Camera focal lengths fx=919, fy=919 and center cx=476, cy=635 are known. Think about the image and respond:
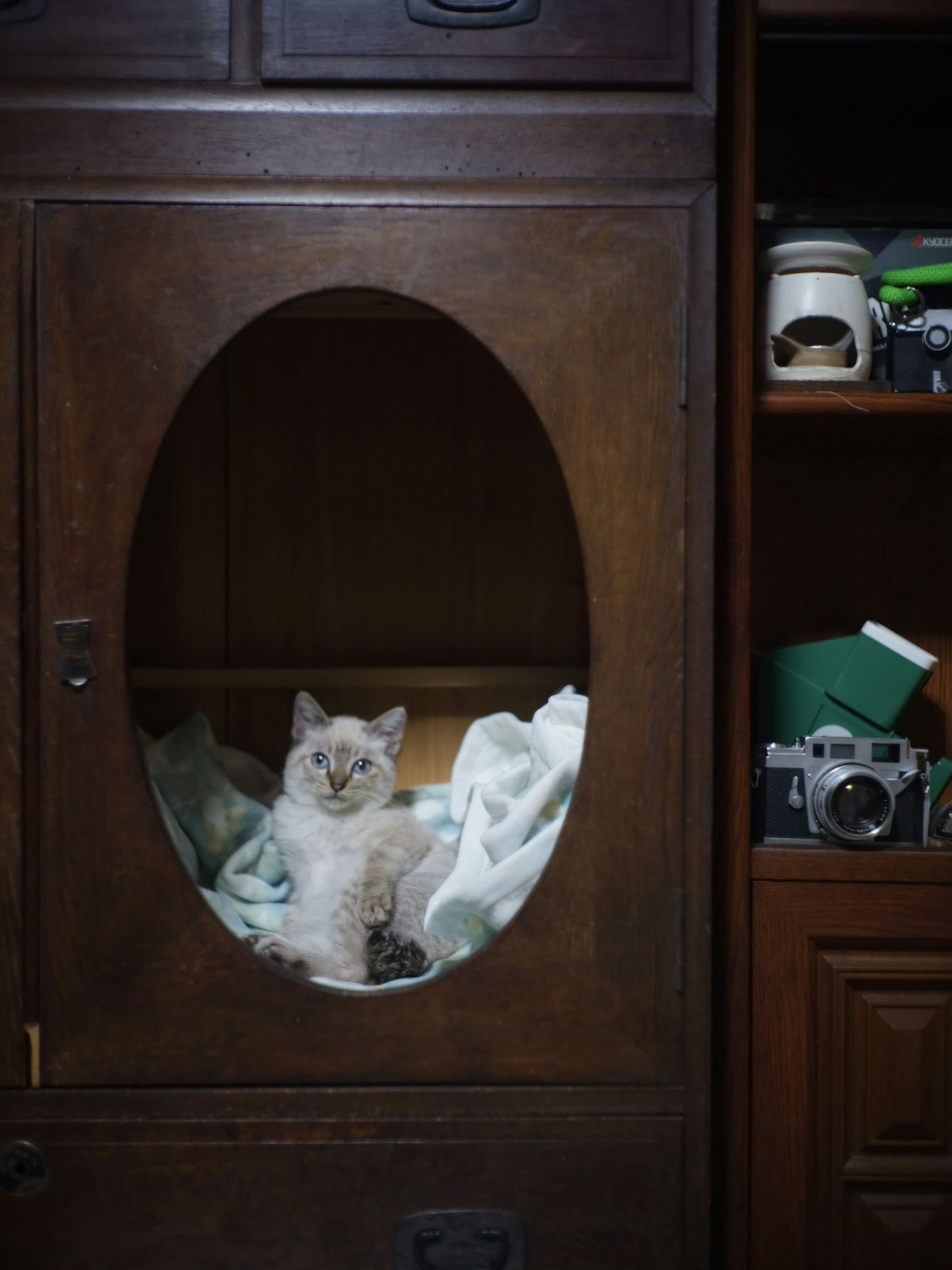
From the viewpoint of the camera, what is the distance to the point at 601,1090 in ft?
3.01

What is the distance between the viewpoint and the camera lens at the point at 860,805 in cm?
98

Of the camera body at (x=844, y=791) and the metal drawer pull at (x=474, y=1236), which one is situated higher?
the camera body at (x=844, y=791)

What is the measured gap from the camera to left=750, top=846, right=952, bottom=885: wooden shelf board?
957 millimetres

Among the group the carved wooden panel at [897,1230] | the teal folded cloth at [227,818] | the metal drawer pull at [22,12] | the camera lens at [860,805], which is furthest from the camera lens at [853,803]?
the metal drawer pull at [22,12]

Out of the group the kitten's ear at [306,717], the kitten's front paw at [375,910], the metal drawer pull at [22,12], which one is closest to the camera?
the metal drawer pull at [22,12]

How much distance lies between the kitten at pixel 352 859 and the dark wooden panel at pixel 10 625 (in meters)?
0.24

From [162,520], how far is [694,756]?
85 centimetres

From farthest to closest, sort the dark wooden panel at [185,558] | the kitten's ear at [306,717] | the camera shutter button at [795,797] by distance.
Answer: the dark wooden panel at [185,558], the kitten's ear at [306,717], the camera shutter button at [795,797]

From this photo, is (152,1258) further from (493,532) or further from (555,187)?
(555,187)

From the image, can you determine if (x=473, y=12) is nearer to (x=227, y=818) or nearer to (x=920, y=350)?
(x=920, y=350)

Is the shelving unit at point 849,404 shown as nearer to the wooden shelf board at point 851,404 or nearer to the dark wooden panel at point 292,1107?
the wooden shelf board at point 851,404

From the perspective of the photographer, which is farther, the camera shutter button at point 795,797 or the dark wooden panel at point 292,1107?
the camera shutter button at point 795,797

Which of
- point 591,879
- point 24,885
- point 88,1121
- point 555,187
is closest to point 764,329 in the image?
point 555,187

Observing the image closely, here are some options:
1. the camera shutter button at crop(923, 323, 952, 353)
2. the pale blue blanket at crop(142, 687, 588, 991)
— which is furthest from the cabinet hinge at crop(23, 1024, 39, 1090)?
the camera shutter button at crop(923, 323, 952, 353)
